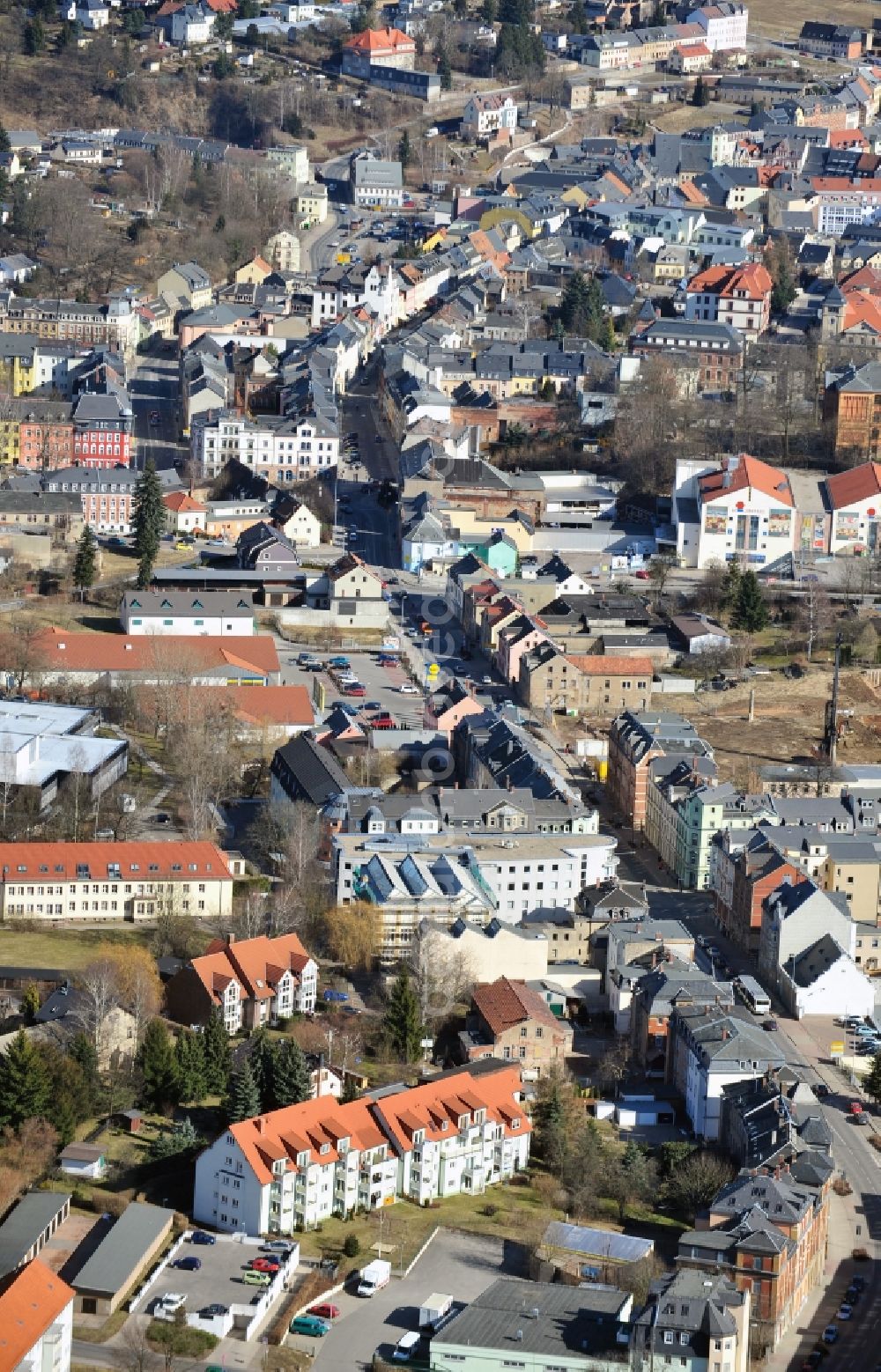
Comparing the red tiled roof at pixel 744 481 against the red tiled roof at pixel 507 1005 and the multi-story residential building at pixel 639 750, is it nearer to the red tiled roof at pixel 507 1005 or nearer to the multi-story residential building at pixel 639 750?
the multi-story residential building at pixel 639 750

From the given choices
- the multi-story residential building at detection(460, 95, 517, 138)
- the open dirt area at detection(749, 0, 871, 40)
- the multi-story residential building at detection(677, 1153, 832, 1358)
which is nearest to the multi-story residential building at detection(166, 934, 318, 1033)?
the multi-story residential building at detection(677, 1153, 832, 1358)

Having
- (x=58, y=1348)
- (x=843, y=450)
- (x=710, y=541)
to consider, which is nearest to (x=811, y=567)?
(x=710, y=541)

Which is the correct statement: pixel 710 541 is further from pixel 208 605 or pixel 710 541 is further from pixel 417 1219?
pixel 417 1219

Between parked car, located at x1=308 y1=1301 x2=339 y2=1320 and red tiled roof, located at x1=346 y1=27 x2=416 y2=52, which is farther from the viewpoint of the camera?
red tiled roof, located at x1=346 y1=27 x2=416 y2=52

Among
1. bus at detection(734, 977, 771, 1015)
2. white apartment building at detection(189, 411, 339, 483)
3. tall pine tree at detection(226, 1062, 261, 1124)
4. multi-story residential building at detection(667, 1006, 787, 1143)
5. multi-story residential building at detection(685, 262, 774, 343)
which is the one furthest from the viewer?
multi-story residential building at detection(685, 262, 774, 343)

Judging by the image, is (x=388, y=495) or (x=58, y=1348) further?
(x=388, y=495)

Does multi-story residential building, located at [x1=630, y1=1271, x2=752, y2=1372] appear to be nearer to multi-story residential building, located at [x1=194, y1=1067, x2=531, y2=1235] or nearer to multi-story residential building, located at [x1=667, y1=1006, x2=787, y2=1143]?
multi-story residential building, located at [x1=194, y1=1067, x2=531, y2=1235]
